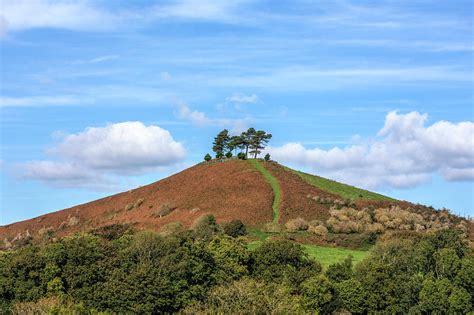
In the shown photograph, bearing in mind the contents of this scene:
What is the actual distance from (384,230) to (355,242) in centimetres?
951

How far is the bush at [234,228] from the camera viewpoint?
104 meters

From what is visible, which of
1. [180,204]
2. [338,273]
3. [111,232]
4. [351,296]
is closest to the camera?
[351,296]

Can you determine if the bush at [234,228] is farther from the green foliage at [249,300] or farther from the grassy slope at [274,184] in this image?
the green foliage at [249,300]

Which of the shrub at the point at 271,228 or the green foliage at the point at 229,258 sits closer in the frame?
the green foliage at the point at 229,258

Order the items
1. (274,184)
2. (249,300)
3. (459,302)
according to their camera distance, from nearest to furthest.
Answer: (249,300), (459,302), (274,184)

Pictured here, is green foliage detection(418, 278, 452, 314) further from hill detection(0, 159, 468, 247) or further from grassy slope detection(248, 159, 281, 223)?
grassy slope detection(248, 159, 281, 223)

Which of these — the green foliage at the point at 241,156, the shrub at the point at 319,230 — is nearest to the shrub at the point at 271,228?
the shrub at the point at 319,230

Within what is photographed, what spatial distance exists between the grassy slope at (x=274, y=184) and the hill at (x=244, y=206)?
86 mm

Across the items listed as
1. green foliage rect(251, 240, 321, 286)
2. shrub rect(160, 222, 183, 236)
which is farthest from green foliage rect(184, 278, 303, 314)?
shrub rect(160, 222, 183, 236)

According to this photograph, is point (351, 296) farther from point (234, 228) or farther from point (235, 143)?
point (235, 143)

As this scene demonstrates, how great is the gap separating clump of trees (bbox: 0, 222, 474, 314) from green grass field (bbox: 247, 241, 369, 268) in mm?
12160

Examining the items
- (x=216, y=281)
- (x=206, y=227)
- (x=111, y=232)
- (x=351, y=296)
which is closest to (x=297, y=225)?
(x=206, y=227)

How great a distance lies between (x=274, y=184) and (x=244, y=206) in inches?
515

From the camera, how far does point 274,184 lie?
5236 inches
